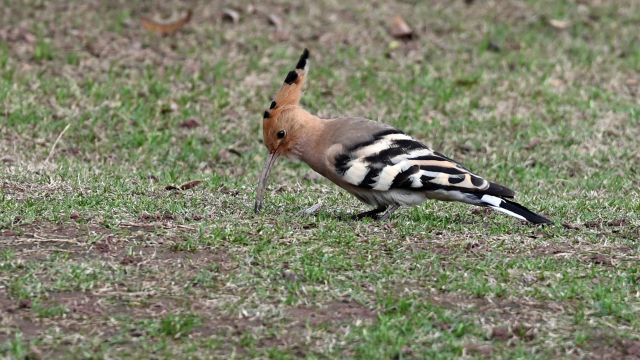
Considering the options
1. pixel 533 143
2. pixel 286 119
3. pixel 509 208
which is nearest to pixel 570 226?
pixel 509 208

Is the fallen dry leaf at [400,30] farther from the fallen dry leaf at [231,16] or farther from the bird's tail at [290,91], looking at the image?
the bird's tail at [290,91]

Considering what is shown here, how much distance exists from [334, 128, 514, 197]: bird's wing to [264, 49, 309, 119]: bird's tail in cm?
49

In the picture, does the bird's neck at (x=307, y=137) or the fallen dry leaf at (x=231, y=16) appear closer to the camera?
the bird's neck at (x=307, y=137)

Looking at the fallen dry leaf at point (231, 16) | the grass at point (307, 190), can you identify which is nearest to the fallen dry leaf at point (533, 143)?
the grass at point (307, 190)

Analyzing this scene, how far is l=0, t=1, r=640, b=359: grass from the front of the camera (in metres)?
5.09

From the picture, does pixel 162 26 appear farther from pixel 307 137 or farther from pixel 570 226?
pixel 570 226

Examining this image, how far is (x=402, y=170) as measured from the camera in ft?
21.9

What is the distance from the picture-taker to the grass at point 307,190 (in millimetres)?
5094

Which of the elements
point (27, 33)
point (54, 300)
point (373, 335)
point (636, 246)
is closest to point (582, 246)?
point (636, 246)

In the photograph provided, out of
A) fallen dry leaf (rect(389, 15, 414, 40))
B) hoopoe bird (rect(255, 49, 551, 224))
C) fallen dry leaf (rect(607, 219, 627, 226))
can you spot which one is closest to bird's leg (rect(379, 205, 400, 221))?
hoopoe bird (rect(255, 49, 551, 224))

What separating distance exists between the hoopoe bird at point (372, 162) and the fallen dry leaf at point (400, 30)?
5.41m

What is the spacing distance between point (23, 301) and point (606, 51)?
846 cm

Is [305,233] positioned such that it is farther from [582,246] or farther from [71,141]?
[71,141]

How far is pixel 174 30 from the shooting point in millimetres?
12055
